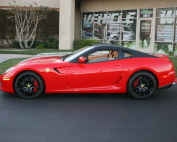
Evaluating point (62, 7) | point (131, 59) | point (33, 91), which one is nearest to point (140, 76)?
point (131, 59)

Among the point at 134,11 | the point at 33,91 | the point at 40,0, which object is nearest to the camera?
the point at 33,91

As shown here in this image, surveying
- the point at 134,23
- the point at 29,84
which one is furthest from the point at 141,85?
the point at 134,23

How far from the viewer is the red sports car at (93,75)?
6.31 m

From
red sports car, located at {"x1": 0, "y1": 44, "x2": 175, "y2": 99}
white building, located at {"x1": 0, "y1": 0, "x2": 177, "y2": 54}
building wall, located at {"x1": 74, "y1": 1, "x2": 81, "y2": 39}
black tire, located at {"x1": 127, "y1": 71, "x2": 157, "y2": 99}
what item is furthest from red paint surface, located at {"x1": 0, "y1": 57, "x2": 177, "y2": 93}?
building wall, located at {"x1": 74, "y1": 1, "x2": 81, "y2": 39}

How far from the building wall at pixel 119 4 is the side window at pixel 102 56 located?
487 inches

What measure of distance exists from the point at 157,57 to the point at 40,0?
19.9 m

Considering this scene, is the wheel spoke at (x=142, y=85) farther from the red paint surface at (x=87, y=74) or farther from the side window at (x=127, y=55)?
the side window at (x=127, y=55)

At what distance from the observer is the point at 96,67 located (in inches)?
251

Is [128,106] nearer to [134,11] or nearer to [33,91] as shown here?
[33,91]

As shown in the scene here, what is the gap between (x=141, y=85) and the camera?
648 centimetres

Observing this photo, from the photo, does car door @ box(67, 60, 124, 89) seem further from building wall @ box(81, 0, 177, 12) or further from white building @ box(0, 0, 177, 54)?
building wall @ box(81, 0, 177, 12)

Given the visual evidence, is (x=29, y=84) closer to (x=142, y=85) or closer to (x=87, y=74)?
(x=87, y=74)

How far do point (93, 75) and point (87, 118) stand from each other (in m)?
1.45

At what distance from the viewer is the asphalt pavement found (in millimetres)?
4227
